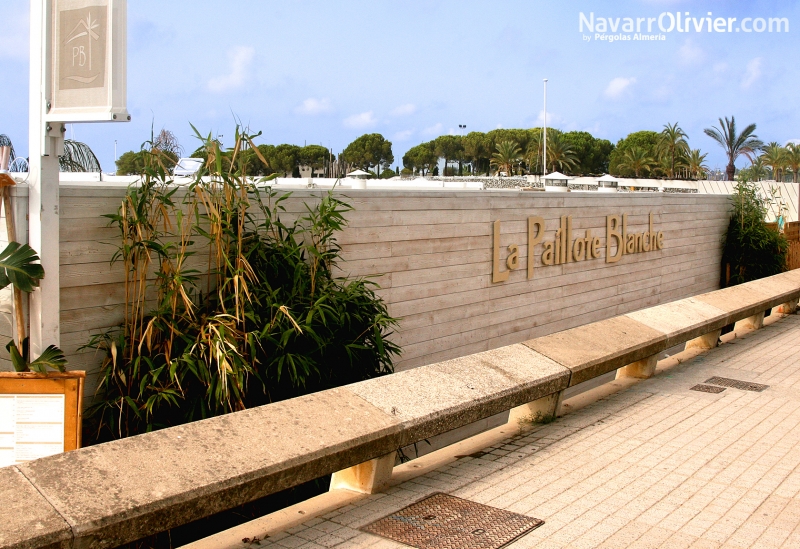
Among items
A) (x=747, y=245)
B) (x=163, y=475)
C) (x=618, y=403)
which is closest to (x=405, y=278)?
(x=618, y=403)

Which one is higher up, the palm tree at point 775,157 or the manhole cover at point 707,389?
the palm tree at point 775,157

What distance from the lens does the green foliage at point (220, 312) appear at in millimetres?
4895

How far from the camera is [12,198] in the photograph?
4.61 m

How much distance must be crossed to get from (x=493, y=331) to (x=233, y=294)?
13.2 ft

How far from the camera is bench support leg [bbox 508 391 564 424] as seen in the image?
566cm

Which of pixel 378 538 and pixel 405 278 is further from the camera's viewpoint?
pixel 405 278

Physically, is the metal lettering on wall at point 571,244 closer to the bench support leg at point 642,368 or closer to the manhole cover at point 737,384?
the bench support leg at point 642,368

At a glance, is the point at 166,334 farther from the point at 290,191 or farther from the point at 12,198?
the point at 290,191

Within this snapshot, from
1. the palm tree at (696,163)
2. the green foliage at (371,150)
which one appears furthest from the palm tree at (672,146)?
the green foliage at (371,150)

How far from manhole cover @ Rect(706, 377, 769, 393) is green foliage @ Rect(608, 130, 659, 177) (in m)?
74.4

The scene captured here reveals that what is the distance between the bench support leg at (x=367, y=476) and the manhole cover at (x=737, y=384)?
12.5 ft

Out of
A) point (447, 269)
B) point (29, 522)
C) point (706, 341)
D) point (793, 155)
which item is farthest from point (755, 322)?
point (793, 155)

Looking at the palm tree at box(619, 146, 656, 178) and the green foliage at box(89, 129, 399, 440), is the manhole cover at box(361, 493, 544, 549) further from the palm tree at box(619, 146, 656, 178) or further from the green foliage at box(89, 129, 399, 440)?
the palm tree at box(619, 146, 656, 178)

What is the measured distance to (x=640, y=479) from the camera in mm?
4539
